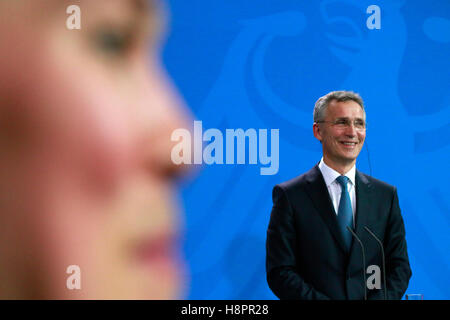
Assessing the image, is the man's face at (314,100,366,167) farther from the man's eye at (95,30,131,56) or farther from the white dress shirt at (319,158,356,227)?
the man's eye at (95,30,131,56)

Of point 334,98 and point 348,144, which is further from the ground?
point 334,98

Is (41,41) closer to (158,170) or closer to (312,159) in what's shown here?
(158,170)

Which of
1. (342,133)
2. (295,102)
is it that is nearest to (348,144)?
(342,133)

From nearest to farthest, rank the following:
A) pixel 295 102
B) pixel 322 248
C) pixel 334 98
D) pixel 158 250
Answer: pixel 322 248
pixel 334 98
pixel 158 250
pixel 295 102

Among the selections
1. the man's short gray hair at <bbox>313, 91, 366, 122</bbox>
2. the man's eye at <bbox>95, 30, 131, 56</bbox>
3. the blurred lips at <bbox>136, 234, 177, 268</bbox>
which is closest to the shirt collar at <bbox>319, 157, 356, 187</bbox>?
the man's short gray hair at <bbox>313, 91, 366, 122</bbox>

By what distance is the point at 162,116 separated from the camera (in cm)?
272

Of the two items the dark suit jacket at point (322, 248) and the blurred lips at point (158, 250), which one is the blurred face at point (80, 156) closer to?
the blurred lips at point (158, 250)

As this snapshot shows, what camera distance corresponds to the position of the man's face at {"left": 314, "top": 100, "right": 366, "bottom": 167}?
2.43 m

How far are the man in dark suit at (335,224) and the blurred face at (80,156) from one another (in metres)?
0.67

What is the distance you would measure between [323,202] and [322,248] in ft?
0.69

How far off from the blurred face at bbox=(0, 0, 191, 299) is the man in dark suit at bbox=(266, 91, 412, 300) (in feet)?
2.19

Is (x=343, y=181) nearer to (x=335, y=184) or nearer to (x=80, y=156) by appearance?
(x=335, y=184)

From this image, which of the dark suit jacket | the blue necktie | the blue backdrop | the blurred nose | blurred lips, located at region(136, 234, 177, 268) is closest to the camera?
the dark suit jacket
